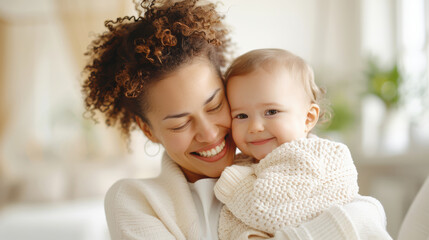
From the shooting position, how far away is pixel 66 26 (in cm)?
562

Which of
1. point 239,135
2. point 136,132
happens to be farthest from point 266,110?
point 136,132

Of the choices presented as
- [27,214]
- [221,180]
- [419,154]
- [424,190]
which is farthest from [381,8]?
[27,214]

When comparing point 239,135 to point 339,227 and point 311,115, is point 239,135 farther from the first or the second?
point 339,227

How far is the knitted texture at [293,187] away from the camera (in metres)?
1.13

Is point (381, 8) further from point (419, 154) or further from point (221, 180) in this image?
point (221, 180)

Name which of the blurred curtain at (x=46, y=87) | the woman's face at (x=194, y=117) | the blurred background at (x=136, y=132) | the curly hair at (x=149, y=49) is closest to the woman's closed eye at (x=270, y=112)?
the woman's face at (x=194, y=117)

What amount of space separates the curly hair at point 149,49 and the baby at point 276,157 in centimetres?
17

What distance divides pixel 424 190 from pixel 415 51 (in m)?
3.23

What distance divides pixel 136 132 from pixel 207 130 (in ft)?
12.7

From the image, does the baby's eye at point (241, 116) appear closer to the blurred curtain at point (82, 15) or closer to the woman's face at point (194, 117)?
the woman's face at point (194, 117)

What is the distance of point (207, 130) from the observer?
1.37 metres

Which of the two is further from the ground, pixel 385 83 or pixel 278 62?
pixel 278 62

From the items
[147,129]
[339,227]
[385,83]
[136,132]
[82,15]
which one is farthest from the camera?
[82,15]

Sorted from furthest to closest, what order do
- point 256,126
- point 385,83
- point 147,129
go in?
point 385,83, point 147,129, point 256,126
